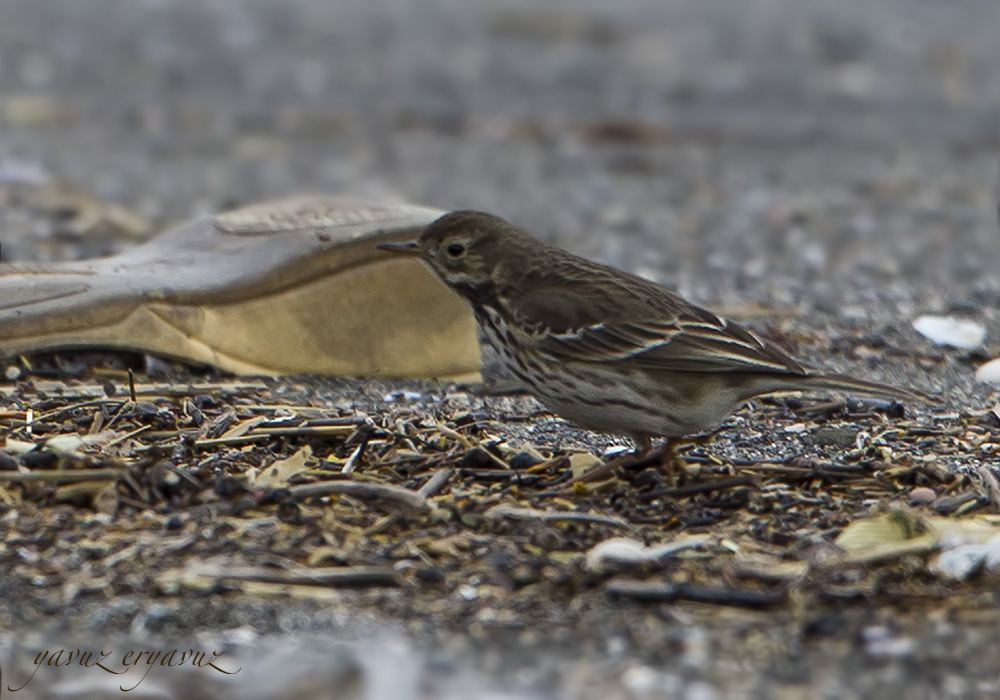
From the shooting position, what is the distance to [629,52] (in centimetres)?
1795

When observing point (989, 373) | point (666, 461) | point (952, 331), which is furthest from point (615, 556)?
point (952, 331)

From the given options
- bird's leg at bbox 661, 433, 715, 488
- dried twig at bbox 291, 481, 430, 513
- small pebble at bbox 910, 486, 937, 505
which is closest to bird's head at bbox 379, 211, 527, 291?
bird's leg at bbox 661, 433, 715, 488

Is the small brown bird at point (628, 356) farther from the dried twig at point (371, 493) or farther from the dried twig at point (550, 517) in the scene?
the dried twig at point (371, 493)

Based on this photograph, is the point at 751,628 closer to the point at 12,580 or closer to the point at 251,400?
the point at 12,580

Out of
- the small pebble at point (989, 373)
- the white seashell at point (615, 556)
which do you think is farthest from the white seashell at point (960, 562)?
the small pebble at point (989, 373)

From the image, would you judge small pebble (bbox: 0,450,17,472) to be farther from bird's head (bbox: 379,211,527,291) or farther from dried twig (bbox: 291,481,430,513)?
bird's head (bbox: 379,211,527,291)

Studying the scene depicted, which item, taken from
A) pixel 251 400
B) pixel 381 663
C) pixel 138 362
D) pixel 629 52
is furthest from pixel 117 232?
pixel 629 52

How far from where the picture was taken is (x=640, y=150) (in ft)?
46.6

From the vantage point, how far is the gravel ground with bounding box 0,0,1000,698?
13.6 ft

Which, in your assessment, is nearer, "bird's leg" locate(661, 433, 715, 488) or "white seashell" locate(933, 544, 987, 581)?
"white seashell" locate(933, 544, 987, 581)

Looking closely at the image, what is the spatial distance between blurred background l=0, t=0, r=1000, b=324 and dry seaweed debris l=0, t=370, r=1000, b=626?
9.74 ft

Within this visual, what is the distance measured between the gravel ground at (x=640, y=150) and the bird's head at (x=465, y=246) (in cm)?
194

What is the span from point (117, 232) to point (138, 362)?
3.47 metres

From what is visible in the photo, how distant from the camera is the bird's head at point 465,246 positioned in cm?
597
